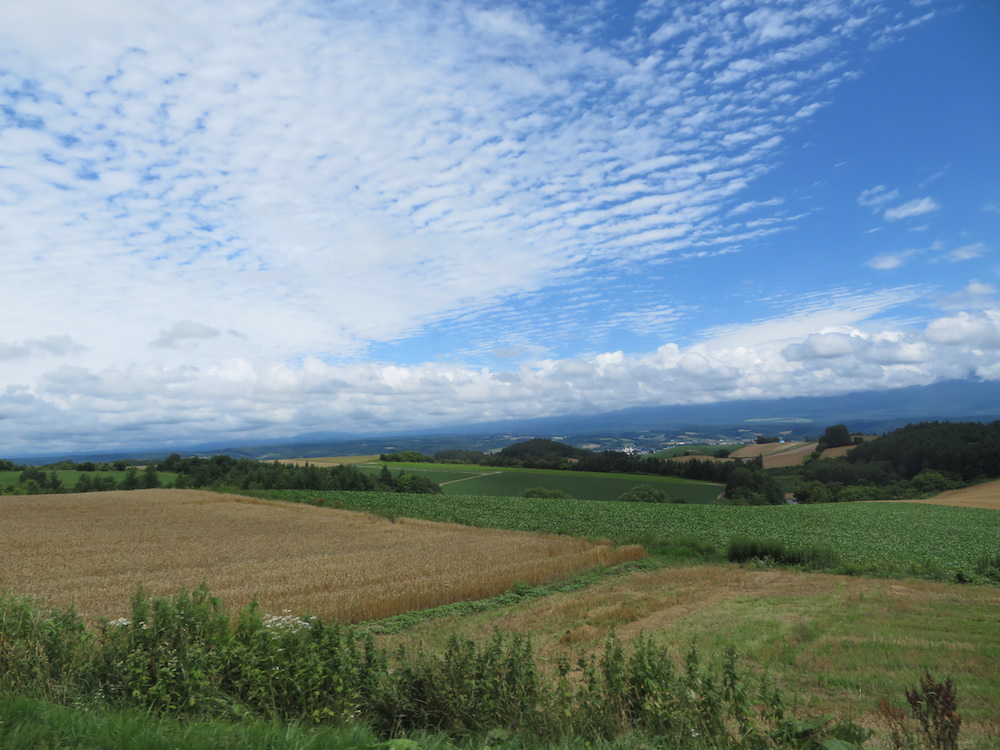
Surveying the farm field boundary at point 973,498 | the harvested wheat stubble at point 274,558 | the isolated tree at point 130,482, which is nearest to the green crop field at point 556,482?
the farm field boundary at point 973,498

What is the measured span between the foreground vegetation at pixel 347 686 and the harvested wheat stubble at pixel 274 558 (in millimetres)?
2808

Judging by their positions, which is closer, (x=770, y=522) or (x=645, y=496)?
(x=770, y=522)

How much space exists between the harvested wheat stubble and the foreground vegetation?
281 cm

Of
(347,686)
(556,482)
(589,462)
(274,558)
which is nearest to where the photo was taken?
(347,686)

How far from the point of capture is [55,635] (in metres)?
6.50

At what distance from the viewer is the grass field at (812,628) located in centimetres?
830

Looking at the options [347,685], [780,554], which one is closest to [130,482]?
[780,554]

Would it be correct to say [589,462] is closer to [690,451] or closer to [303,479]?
[690,451]

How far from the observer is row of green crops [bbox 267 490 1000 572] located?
28469mm

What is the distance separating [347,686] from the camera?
239 inches

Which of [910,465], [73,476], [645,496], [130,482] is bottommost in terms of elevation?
[910,465]

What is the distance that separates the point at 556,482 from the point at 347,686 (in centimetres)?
6806

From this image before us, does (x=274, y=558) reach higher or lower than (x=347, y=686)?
lower

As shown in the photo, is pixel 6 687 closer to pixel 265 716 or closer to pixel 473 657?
pixel 265 716
